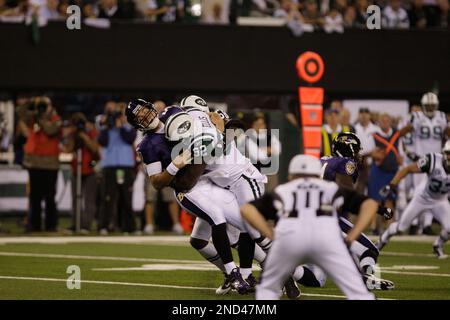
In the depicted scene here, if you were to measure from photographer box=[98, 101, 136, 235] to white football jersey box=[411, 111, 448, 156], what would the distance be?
4.68 metres

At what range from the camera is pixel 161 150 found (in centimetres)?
1125

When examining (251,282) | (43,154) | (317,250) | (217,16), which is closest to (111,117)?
(43,154)

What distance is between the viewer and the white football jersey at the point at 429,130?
1908 centimetres

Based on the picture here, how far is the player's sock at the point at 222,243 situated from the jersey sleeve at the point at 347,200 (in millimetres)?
2890

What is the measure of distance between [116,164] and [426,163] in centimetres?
645

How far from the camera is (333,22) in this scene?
2464 cm

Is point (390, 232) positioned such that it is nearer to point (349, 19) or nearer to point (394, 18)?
point (349, 19)

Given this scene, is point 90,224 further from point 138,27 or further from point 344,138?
point 344,138

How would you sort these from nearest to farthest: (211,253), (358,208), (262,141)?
(358,208) < (211,253) < (262,141)

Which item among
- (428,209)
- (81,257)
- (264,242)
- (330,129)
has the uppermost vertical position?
(330,129)

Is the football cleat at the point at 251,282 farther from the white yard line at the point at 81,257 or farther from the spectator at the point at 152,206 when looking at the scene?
the spectator at the point at 152,206

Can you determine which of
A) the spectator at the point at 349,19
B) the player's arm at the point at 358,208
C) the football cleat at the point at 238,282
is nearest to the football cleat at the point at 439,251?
the football cleat at the point at 238,282
